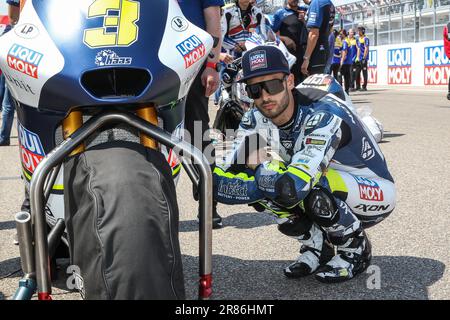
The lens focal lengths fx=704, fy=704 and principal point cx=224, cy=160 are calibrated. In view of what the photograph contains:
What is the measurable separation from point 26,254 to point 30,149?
60 cm

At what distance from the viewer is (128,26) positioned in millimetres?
2217

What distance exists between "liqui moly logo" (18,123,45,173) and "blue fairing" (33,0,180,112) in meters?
0.21

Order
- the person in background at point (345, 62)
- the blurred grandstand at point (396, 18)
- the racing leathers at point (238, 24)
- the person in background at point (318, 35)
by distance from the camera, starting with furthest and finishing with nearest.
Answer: the blurred grandstand at point (396, 18), the person in background at point (345, 62), the person in background at point (318, 35), the racing leathers at point (238, 24)

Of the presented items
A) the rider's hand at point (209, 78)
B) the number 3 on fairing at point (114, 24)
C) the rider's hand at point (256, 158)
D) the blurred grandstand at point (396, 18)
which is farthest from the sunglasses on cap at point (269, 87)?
the blurred grandstand at point (396, 18)

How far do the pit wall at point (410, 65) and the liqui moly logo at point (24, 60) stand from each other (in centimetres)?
1805

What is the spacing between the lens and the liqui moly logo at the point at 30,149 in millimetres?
2391

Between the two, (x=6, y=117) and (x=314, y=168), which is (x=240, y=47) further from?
(x=314, y=168)

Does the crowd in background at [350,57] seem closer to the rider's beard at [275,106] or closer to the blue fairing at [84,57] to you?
the rider's beard at [275,106]

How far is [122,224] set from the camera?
1822 mm

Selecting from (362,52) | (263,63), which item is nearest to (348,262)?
(263,63)

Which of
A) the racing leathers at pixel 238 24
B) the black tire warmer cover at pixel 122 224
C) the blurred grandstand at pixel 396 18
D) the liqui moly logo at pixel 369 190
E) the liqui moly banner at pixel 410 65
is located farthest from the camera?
the blurred grandstand at pixel 396 18
